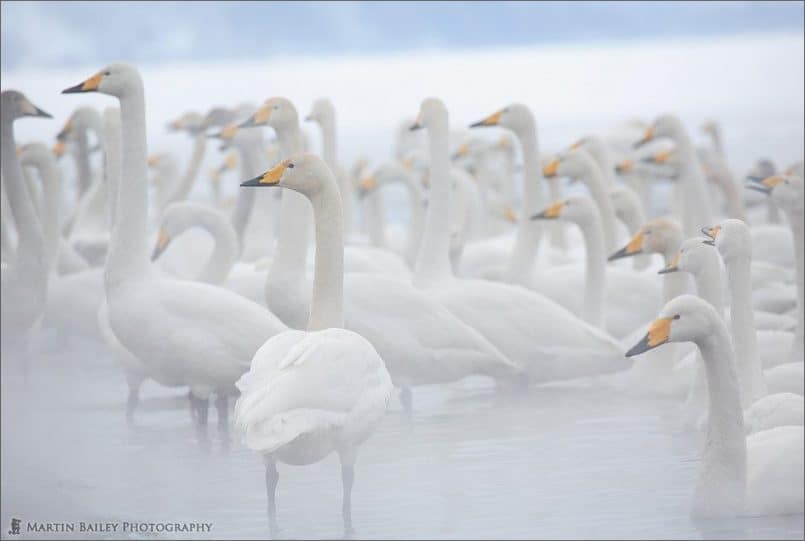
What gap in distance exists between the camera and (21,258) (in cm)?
799

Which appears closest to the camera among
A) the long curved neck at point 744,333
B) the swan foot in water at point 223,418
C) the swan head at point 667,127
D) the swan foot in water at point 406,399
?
the long curved neck at point 744,333

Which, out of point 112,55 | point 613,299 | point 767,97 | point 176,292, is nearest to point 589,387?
point 613,299

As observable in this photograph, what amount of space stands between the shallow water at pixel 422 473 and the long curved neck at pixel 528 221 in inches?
54.2

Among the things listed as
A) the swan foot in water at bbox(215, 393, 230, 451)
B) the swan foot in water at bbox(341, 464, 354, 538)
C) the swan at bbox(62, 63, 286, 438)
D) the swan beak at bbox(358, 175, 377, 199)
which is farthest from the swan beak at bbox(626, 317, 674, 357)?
A: the swan beak at bbox(358, 175, 377, 199)

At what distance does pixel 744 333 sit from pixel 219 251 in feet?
10.2

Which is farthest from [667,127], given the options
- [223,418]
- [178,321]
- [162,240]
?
[178,321]

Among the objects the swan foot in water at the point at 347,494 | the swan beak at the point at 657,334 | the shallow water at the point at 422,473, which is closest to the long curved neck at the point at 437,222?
the shallow water at the point at 422,473

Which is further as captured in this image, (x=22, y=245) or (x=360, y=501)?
(x=22, y=245)

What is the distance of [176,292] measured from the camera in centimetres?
636

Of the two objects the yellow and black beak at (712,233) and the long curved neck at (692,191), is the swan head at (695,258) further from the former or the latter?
the long curved neck at (692,191)

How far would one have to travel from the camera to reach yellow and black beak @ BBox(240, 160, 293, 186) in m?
5.43

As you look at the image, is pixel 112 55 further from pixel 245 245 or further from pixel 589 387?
pixel 589 387

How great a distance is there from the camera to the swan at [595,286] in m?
7.89

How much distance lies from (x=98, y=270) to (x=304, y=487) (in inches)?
157
